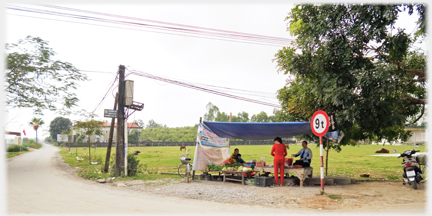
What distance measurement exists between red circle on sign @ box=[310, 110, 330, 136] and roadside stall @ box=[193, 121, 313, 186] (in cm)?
197

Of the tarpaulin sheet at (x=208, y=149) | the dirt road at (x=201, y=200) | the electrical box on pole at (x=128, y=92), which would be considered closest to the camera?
the dirt road at (x=201, y=200)

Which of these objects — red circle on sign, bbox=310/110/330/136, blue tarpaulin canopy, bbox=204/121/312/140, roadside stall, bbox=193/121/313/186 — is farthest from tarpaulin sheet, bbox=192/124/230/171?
red circle on sign, bbox=310/110/330/136

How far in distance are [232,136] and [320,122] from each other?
5070mm

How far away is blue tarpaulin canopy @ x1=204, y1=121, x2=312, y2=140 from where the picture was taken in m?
11.8

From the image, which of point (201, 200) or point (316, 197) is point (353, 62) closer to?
point (316, 197)

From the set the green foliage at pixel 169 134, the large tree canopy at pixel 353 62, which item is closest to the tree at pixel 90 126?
the large tree canopy at pixel 353 62

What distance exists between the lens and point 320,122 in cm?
928

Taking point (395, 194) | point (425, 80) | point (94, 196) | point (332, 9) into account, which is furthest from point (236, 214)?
point (425, 80)

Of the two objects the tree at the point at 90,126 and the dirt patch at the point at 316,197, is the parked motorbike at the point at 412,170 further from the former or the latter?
the tree at the point at 90,126

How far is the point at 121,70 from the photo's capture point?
46.8 feet

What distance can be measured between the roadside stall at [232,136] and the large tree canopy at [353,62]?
1097 mm

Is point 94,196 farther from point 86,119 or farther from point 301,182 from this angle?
point 86,119

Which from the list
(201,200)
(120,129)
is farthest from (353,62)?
(120,129)

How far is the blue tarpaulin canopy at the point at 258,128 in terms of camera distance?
1175 cm
